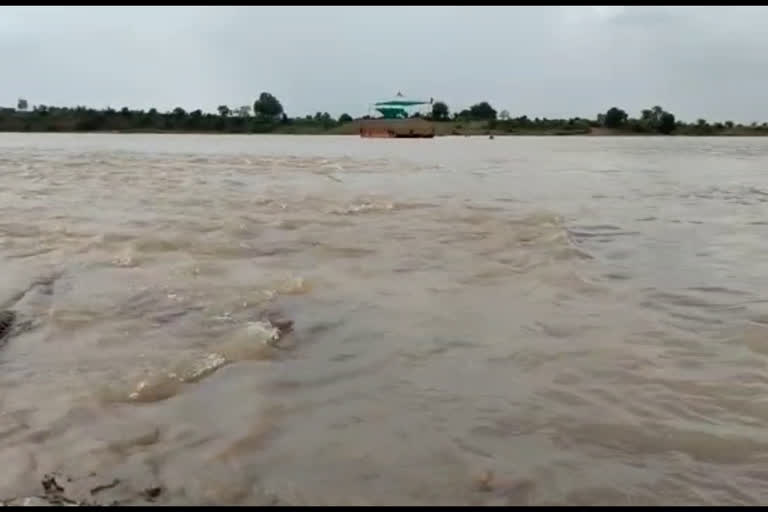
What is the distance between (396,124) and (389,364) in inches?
3256

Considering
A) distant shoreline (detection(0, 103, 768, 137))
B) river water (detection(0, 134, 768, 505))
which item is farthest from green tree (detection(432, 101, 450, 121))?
river water (detection(0, 134, 768, 505))

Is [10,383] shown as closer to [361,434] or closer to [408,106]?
[361,434]

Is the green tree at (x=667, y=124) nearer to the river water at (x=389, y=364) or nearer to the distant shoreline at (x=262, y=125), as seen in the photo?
the distant shoreline at (x=262, y=125)

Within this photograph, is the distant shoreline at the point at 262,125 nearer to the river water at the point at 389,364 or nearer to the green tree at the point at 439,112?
the green tree at the point at 439,112

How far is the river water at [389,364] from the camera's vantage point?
307 cm

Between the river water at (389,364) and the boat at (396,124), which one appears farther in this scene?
the boat at (396,124)

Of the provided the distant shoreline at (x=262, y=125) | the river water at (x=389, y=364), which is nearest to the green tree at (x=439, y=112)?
the distant shoreline at (x=262, y=125)

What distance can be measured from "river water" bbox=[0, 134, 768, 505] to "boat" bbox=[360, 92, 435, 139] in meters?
70.9

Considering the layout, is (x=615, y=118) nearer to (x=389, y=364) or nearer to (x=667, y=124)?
(x=667, y=124)

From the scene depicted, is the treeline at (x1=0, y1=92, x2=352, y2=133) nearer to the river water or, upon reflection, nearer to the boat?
the boat

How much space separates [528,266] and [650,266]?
1339 mm

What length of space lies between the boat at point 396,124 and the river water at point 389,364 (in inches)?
2791

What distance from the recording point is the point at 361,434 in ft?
11.5

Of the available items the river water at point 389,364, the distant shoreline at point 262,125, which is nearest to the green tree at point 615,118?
the distant shoreline at point 262,125
